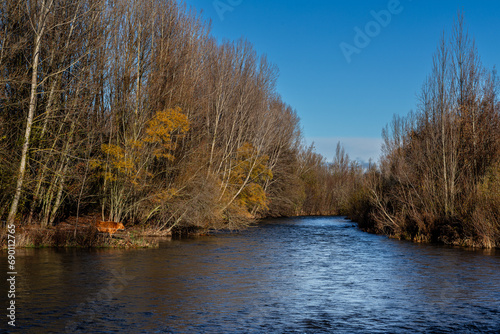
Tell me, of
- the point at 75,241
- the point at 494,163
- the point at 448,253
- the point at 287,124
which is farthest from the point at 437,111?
the point at 287,124

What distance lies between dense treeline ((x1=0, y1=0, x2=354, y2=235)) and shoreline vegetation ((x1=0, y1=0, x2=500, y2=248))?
0.11 metres

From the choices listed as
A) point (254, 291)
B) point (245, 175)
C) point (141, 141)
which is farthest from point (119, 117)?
point (254, 291)

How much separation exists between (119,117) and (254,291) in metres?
17.6

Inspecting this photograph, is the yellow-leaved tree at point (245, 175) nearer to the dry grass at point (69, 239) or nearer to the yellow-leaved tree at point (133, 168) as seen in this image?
the yellow-leaved tree at point (133, 168)

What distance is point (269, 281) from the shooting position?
16.2 meters

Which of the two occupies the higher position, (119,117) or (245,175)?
(119,117)

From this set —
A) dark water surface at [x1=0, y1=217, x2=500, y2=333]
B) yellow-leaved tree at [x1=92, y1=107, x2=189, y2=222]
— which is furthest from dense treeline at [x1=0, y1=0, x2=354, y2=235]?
dark water surface at [x1=0, y1=217, x2=500, y2=333]

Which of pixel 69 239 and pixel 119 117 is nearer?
pixel 69 239

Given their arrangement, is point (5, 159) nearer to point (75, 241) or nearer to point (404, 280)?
point (75, 241)

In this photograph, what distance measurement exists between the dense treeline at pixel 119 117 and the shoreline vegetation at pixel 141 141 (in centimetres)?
11

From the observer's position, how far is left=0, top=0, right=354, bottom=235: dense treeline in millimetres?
22922

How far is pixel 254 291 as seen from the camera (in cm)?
1438

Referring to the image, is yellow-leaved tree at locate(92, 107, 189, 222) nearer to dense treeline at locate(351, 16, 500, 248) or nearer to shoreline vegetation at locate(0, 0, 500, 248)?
shoreline vegetation at locate(0, 0, 500, 248)

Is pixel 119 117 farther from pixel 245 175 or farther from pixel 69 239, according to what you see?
pixel 245 175
